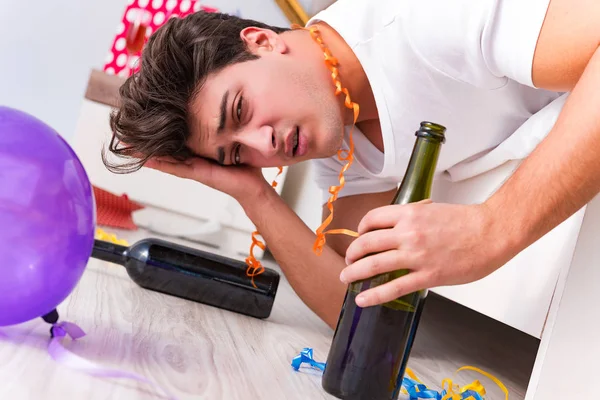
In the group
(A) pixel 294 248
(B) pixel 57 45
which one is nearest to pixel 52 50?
(B) pixel 57 45

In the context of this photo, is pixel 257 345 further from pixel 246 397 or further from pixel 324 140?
pixel 324 140

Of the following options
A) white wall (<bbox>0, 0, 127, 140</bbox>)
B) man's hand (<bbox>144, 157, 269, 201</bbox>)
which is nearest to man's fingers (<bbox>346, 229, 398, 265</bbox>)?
man's hand (<bbox>144, 157, 269, 201</bbox>)

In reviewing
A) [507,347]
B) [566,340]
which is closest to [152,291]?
[566,340]

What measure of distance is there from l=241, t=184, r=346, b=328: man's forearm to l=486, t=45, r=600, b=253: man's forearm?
0.58 metres

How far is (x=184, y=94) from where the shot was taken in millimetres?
1222

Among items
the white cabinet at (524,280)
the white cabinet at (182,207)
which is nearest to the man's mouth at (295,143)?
the white cabinet at (524,280)

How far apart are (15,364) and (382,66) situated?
2.63 ft

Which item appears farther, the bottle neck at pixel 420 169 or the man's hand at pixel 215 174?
the man's hand at pixel 215 174

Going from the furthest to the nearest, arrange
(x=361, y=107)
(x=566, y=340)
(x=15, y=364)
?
1. (x=361, y=107)
2. (x=566, y=340)
3. (x=15, y=364)

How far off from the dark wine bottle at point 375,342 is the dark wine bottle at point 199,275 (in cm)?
37

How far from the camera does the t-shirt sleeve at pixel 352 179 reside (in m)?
1.49

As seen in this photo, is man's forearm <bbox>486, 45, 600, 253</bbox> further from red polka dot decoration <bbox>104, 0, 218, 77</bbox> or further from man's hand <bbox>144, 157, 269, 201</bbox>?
red polka dot decoration <bbox>104, 0, 218, 77</bbox>

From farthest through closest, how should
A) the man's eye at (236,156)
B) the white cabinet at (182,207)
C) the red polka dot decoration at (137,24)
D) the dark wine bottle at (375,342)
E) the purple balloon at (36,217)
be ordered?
the red polka dot decoration at (137,24) → the white cabinet at (182,207) → the man's eye at (236,156) → the dark wine bottle at (375,342) → the purple balloon at (36,217)

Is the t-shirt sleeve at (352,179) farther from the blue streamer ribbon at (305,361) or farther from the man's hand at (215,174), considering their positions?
the blue streamer ribbon at (305,361)
